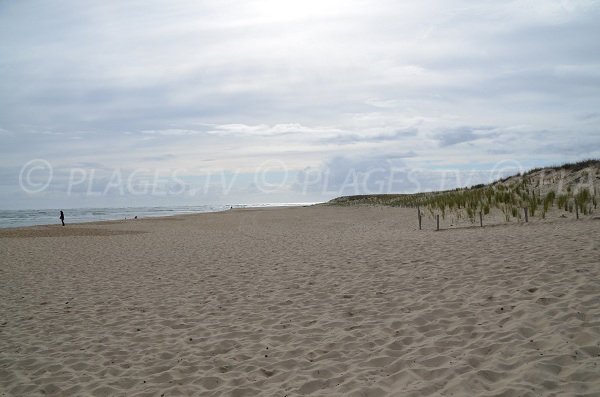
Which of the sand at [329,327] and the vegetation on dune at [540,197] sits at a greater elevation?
the vegetation on dune at [540,197]

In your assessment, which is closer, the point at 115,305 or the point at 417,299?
the point at 417,299

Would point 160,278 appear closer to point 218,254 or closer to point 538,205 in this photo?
point 218,254

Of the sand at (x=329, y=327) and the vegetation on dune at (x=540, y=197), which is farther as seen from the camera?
the vegetation on dune at (x=540, y=197)

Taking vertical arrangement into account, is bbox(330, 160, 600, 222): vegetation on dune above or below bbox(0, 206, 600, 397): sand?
above

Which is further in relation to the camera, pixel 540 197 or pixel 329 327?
pixel 540 197

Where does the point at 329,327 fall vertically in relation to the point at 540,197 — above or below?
below

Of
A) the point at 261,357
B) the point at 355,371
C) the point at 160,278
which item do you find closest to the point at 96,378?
the point at 261,357

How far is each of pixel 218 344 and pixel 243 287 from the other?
3351 mm

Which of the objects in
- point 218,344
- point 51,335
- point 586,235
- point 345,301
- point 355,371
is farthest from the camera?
point 586,235

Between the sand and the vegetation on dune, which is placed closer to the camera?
the sand

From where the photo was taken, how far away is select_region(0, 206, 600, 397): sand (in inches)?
180

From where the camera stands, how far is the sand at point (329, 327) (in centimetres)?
457

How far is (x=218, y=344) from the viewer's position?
6.01m

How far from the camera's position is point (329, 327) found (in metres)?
6.34
